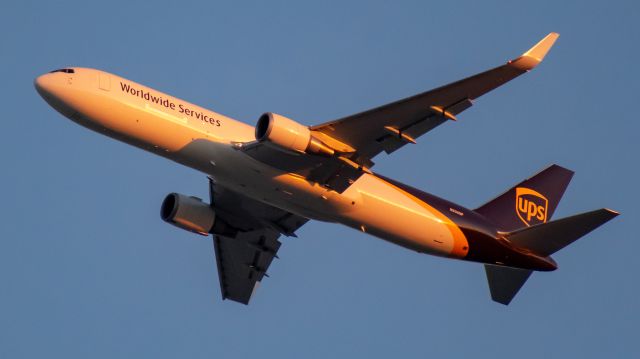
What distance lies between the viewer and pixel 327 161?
4206 centimetres

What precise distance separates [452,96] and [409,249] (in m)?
9.52

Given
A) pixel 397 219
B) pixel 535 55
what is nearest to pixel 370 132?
pixel 397 219

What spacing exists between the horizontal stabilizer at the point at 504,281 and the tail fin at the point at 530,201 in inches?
80.4

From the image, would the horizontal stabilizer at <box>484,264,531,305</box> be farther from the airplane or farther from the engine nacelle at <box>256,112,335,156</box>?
the engine nacelle at <box>256,112,335,156</box>

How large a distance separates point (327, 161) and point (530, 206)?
13812mm

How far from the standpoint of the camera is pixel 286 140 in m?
40.1

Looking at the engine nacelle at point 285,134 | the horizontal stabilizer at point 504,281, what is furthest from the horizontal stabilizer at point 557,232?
the engine nacelle at point 285,134

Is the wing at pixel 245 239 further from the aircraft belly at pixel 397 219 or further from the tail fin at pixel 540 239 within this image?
the tail fin at pixel 540 239

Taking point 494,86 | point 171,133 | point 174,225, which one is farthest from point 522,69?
point 174,225

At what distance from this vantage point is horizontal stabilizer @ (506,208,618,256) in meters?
43.8

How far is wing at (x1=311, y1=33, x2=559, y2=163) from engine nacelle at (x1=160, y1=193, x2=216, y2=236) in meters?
9.89

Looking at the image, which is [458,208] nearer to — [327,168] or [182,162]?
[327,168]

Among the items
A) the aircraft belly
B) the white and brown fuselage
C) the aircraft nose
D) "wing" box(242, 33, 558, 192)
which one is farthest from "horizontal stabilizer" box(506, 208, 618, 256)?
the aircraft nose

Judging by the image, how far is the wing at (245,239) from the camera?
162ft
